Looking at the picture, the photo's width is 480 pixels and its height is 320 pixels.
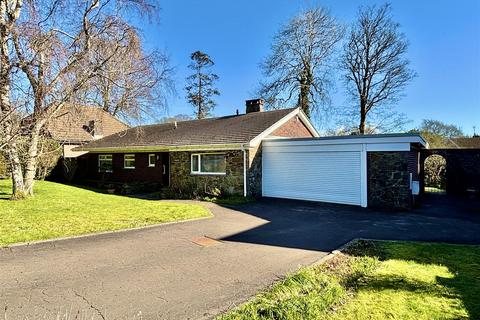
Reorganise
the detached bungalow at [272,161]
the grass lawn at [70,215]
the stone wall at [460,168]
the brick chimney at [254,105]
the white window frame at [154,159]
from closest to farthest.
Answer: the grass lawn at [70,215] → the detached bungalow at [272,161] → the stone wall at [460,168] → the white window frame at [154,159] → the brick chimney at [254,105]

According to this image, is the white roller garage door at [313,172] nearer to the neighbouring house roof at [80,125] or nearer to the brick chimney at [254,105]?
the brick chimney at [254,105]

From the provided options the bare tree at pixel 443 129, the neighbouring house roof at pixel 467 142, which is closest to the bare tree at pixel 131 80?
the bare tree at pixel 443 129

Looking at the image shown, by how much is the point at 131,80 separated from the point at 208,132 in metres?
6.48

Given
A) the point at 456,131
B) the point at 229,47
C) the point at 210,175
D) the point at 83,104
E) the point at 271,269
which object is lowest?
the point at 271,269

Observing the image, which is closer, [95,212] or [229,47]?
[95,212]

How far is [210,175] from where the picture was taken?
1662 centimetres

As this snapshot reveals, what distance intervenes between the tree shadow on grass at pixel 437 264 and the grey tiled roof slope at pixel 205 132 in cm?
905

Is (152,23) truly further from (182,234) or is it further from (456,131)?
(456,131)

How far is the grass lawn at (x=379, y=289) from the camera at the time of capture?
401 cm

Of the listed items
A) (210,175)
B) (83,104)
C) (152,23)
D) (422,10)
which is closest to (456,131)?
(422,10)

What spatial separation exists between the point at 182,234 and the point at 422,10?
16.8m

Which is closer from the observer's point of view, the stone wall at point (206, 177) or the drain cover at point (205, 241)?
the drain cover at point (205, 241)

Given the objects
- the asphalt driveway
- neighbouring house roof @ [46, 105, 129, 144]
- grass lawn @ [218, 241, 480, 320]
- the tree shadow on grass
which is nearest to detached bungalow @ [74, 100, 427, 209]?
the asphalt driveway

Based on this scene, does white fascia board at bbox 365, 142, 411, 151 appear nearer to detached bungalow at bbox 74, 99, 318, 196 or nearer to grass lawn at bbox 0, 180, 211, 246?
detached bungalow at bbox 74, 99, 318, 196
